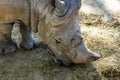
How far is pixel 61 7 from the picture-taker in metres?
2.03

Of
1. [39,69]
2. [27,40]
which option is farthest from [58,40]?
[27,40]

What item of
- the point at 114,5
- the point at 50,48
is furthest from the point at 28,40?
the point at 114,5

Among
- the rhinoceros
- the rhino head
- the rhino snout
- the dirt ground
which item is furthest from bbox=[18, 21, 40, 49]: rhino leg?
the rhino snout

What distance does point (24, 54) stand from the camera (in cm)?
265

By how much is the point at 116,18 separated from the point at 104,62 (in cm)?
86

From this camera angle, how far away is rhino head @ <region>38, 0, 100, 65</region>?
2.09 metres

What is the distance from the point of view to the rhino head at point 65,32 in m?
2.09

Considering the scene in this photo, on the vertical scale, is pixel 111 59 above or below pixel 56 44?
below

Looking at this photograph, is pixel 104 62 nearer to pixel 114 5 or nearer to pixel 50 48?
pixel 50 48

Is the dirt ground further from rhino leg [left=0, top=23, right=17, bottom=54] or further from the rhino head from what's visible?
the rhino head

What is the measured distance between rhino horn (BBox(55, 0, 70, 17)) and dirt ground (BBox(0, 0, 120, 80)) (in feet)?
1.72

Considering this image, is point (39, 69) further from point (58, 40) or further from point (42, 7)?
point (42, 7)

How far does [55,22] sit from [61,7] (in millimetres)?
145

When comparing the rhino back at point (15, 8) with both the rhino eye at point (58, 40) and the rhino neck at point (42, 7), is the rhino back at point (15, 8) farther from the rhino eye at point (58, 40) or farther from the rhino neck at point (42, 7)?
the rhino eye at point (58, 40)
